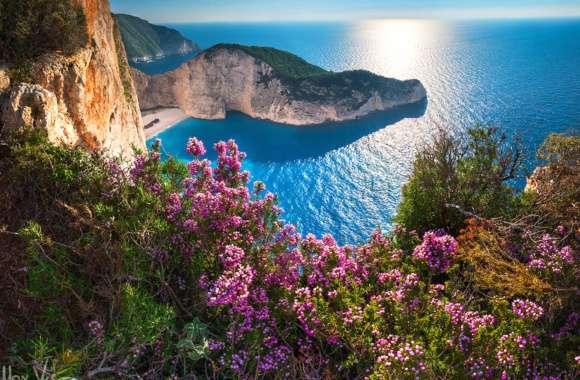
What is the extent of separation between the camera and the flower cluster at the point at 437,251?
10.4 meters

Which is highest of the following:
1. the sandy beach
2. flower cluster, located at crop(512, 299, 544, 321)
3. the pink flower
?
the pink flower

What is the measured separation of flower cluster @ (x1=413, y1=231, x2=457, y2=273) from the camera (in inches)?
408

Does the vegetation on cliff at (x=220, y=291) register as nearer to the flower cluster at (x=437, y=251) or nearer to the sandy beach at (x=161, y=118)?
the flower cluster at (x=437, y=251)

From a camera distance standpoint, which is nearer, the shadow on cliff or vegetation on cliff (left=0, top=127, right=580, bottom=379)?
vegetation on cliff (left=0, top=127, right=580, bottom=379)

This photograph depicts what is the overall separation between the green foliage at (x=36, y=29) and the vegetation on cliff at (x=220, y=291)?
590 cm

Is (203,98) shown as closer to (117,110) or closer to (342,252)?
(117,110)

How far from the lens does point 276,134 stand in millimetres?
82500

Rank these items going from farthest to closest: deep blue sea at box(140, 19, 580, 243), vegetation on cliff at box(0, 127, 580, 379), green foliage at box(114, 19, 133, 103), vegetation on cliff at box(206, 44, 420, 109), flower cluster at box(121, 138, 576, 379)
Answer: vegetation on cliff at box(206, 44, 420, 109) < deep blue sea at box(140, 19, 580, 243) < green foliage at box(114, 19, 133, 103) < flower cluster at box(121, 138, 576, 379) < vegetation on cliff at box(0, 127, 580, 379)

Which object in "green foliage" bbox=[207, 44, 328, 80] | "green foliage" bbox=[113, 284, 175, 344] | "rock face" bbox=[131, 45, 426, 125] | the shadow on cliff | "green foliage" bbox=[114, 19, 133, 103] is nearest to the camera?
"green foliage" bbox=[113, 284, 175, 344]

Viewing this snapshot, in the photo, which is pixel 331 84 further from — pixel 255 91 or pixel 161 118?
pixel 161 118

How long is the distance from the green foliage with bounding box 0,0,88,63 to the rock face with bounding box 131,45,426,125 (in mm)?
72632

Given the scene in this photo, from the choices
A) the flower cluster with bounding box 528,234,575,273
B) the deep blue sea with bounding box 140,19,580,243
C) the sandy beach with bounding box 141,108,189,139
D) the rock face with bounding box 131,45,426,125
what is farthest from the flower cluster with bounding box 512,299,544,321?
the rock face with bounding box 131,45,426,125

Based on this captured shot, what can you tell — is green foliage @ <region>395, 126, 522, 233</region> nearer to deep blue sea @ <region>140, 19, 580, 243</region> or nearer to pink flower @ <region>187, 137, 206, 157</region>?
deep blue sea @ <region>140, 19, 580, 243</region>

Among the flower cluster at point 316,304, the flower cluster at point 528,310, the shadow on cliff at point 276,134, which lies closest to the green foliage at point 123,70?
the flower cluster at point 316,304
